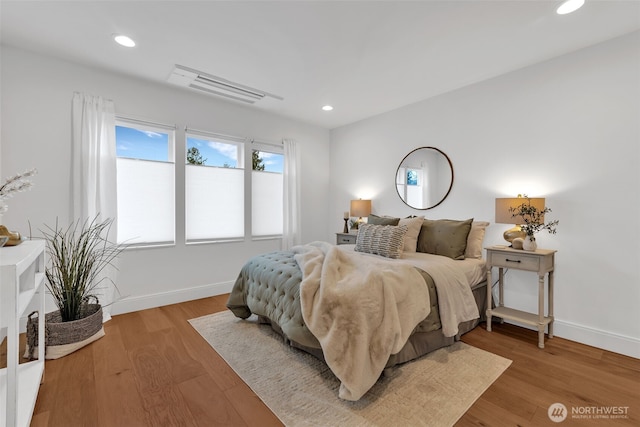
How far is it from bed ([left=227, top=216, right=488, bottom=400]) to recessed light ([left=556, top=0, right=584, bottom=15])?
187cm

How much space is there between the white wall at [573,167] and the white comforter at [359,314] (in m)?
1.69

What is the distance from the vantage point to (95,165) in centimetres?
294

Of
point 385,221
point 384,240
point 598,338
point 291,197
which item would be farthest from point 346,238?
point 598,338

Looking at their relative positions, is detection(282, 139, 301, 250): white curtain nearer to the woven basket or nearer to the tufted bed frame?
the tufted bed frame

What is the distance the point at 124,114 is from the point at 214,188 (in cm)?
130

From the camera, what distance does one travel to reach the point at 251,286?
→ 8.95 feet

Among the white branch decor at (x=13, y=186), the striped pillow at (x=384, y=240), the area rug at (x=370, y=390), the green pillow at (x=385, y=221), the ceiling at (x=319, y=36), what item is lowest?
the area rug at (x=370, y=390)

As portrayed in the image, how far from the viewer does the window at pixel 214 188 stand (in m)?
3.70

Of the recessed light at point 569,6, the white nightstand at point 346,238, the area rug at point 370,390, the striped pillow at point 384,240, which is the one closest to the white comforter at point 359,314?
the area rug at point 370,390

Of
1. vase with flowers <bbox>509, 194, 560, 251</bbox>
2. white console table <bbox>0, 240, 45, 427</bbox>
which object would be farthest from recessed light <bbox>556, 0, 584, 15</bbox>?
white console table <bbox>0, 240, 45, 427</bbox>

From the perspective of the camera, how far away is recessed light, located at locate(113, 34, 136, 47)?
2404 mm

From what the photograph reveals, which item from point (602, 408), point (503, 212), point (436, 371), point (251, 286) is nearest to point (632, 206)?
point (503, 212)

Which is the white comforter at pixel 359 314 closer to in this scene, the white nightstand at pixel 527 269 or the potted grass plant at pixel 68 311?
the white nightstand at pixel 527 269

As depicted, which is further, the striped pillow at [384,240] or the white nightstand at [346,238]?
the white nightstand at [346,238]
